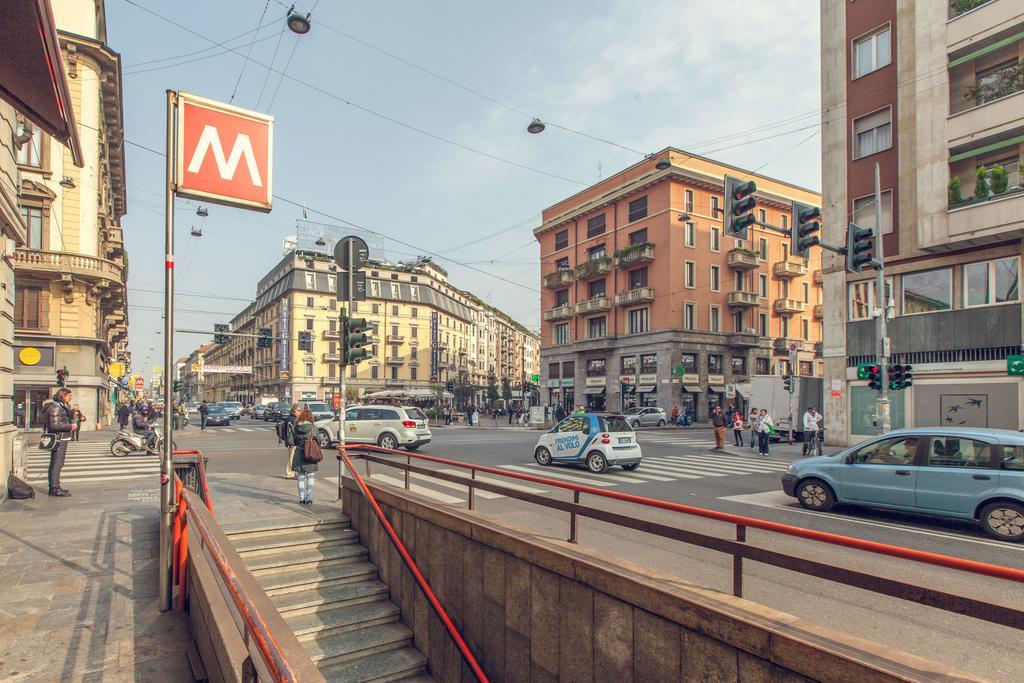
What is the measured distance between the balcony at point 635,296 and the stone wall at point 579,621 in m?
38.9

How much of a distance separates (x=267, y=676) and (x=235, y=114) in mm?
5594

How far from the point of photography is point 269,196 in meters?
6.20

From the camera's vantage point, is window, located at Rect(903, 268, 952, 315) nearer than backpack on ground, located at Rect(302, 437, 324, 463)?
No

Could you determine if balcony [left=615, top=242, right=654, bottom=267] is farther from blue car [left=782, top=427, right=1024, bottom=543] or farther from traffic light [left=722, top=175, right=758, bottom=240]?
blue car [left=782, top=427, right=1024, bottom=543]

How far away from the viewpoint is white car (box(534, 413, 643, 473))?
50.0ft

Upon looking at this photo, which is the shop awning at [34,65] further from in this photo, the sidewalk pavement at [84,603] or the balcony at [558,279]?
the balcony at [558,279]

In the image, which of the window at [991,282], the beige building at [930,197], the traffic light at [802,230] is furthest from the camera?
the window at [991,282]

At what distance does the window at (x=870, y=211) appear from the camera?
71.3ft

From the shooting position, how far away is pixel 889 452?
373 inches

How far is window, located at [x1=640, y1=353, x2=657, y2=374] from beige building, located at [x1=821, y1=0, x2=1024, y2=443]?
806 inches

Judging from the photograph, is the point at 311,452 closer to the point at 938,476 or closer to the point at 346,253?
the point at 346,253

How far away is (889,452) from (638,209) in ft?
129

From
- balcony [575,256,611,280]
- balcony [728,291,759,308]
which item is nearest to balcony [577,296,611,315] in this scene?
balcony [575,256,611,280]

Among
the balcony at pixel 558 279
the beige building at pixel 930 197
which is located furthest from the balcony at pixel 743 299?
the beige building at pixel 930 197
